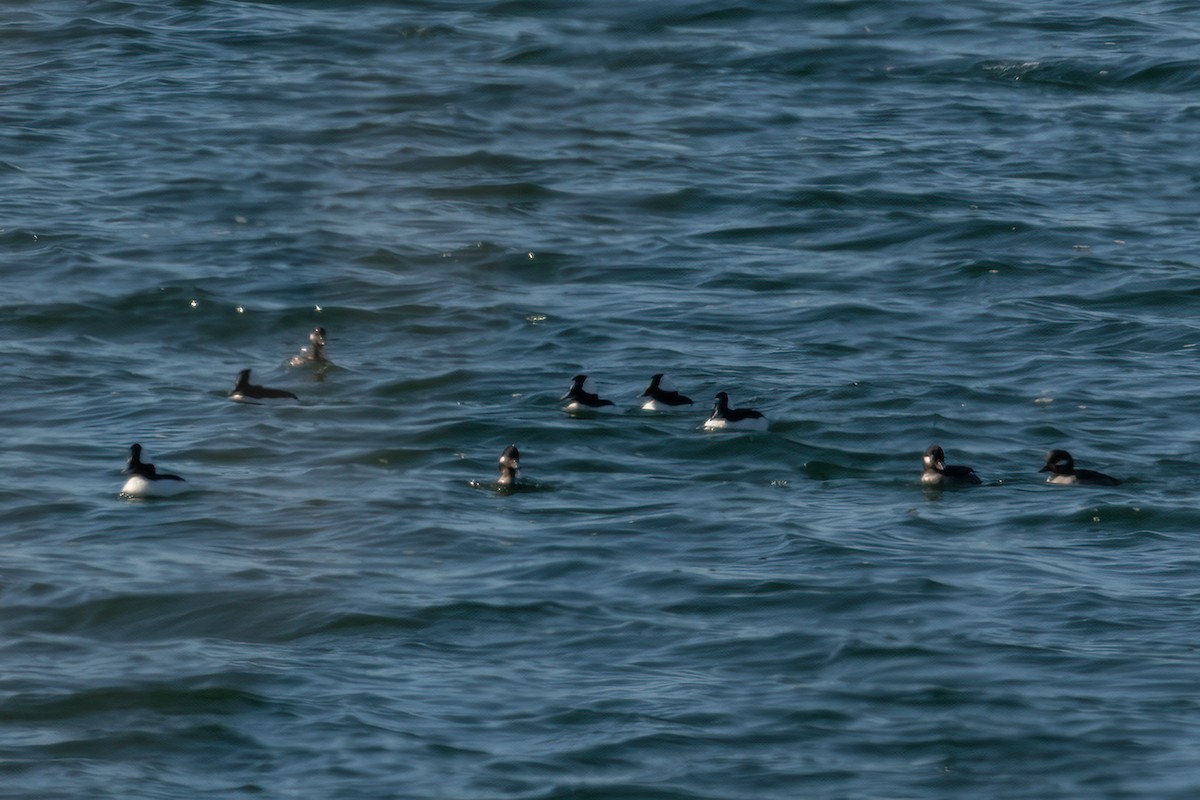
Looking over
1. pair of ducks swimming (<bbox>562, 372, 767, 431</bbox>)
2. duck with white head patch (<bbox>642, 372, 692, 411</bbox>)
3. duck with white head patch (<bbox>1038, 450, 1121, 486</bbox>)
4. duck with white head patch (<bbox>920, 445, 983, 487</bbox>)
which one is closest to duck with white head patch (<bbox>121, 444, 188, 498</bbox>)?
pair of ducks swimming (<bbox>562, 372, 767, 431</bbox>)

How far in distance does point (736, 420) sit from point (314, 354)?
200 inches

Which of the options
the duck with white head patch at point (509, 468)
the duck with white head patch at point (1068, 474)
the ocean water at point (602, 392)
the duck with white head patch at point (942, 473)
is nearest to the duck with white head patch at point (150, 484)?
the ocean water at point (602, 392)

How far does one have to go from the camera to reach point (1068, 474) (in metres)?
19.2

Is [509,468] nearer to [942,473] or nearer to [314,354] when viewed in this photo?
[942,473]

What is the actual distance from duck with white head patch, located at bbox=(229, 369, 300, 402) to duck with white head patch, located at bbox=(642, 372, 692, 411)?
3.60 metres

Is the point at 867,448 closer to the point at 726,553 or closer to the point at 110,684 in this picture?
the point at 726,553

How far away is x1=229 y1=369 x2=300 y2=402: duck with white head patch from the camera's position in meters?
21.8

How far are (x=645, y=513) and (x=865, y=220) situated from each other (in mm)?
10901

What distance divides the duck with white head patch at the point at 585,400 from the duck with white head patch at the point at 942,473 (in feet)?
11.5

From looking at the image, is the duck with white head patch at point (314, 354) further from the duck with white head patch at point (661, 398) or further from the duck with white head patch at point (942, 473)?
the duck with white head patch at point (942, 473)

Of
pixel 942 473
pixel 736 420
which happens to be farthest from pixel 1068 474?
pixel 736 420

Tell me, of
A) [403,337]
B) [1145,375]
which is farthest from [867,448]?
[403,337]

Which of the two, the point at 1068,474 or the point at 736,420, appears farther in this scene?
the point at 736,420

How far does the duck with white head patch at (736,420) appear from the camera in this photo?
20.6 m
